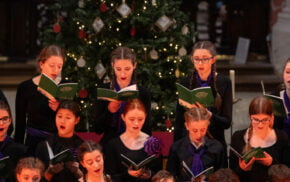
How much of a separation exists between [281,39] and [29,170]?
5.48 meters

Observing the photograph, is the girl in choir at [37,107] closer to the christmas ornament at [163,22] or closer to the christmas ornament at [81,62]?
the christmas ornament at [81,62]

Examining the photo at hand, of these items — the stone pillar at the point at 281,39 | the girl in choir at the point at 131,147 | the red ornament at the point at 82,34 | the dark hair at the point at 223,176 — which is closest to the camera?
the dark hair at the point at 223,176

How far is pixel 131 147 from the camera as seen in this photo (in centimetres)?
456

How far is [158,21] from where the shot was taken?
6367 mm

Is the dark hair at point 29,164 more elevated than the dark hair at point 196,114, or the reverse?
the dark hair at point 196,114

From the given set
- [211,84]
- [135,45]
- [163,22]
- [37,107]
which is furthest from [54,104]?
[163,22]

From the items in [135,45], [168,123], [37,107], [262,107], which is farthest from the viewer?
[135,45]

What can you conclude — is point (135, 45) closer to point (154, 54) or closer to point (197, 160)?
point (154, 54)

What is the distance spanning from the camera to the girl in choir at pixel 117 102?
4.68m

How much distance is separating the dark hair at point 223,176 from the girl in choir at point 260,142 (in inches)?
13.4

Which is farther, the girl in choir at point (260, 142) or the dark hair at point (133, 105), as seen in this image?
the dark hair at point (133, 105)

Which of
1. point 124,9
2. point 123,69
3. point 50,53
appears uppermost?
point 124,9

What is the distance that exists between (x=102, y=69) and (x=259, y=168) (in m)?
2.29


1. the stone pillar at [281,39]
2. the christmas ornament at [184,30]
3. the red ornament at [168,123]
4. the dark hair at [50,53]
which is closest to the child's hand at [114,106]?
the dark hair at [50,53]
